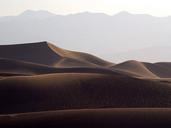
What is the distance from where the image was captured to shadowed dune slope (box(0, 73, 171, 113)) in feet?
61.0

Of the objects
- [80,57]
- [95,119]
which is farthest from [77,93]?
[80,57]

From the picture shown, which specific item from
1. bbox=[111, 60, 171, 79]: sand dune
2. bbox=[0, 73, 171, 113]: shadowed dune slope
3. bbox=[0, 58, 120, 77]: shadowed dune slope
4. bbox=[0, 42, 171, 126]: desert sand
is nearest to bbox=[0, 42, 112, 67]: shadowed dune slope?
bbox=[111, 60, 171, 79]: sand dune

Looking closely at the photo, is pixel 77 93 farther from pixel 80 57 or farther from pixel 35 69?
pixel 80 57

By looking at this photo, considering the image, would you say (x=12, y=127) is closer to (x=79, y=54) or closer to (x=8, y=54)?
(x=8, y=54)

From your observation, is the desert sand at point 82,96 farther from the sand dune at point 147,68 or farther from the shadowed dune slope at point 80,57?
the shadowed dune slope at point 80,57

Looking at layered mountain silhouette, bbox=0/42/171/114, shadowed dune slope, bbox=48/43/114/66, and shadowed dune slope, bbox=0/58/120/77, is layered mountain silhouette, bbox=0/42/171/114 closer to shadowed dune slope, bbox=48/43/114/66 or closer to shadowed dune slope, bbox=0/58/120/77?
shadowed dune slope, bbox=0/58/120/77

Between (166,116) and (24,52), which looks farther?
(24,52)

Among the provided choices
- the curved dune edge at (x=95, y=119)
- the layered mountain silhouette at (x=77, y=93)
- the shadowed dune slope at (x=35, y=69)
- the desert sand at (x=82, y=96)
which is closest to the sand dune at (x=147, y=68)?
the shadowed dune slope at (x=35, y=69)

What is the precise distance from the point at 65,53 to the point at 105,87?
3355 cm

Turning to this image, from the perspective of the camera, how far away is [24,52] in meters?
52.7

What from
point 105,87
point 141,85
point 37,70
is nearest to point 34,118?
point 105,87

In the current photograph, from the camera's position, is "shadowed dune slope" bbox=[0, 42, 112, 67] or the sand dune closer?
the sand dune

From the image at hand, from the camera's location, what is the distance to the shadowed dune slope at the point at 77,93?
731 inches

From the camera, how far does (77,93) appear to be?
65.4 ft
